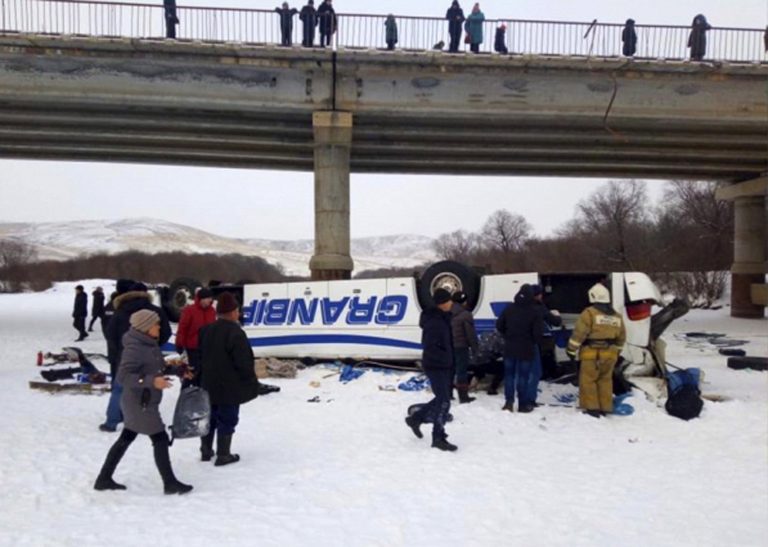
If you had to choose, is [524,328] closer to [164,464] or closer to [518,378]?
[518,378]

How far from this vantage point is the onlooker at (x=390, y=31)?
668 inches

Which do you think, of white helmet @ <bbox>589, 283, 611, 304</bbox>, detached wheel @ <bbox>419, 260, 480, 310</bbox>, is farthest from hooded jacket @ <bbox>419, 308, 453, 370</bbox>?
detached wheel @ <bbox>419, 260, 480, 310</bbox>

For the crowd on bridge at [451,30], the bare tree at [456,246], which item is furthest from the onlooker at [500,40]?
the bare tree at [456,246]

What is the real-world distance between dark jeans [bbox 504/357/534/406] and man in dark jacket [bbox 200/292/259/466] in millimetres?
3834

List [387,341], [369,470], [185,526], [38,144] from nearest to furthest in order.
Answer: [185,526]
[369,470]
[387,341]
[38,144]

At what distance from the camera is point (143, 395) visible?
15.9 ft

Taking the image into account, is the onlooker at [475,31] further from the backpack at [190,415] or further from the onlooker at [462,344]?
the backpack at [190,415]

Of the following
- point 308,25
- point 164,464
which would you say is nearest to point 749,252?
point 308,25

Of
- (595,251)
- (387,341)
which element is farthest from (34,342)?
(595,251)

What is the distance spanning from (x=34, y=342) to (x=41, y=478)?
12709mm

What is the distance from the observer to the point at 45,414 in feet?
25.5

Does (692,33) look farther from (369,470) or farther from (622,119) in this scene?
(369,470)

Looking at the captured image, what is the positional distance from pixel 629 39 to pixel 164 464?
682 inches

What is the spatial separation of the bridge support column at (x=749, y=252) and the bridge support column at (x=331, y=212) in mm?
17228
